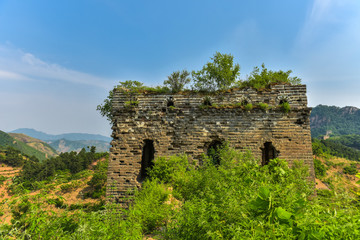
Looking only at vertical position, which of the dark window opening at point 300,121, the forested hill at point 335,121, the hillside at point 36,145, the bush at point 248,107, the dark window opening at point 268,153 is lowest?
the hillside at point 36,145

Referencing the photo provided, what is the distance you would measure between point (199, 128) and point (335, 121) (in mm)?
167587

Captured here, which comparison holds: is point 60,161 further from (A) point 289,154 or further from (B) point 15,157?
(A) point 289,154

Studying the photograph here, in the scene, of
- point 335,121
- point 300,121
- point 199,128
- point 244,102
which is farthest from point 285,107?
Answer: point 335,121

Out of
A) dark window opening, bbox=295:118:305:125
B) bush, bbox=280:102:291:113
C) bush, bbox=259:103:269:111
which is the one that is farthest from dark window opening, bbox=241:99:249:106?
dark window opening, bbox=295:118:305:125

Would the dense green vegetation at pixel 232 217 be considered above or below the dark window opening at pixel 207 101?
below

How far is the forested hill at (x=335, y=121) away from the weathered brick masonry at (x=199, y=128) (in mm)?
129538

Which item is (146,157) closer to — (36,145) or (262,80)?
(262,80)

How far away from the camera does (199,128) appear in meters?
9.24

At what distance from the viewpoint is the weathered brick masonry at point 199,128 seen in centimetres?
870

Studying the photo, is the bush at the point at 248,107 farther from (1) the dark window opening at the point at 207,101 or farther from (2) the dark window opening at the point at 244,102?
(1) the dark window opening at the point at 207,101

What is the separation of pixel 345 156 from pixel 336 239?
59472 mm

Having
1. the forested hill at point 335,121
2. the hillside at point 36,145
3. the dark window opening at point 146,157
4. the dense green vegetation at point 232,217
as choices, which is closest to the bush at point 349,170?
the dense green vegetation at point 232,217

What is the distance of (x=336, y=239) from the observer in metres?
1.84

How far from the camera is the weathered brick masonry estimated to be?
28.6 feet
